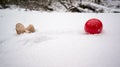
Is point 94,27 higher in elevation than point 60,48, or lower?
higher

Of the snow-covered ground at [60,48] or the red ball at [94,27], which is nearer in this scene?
the snow-covered ground at [60,48]

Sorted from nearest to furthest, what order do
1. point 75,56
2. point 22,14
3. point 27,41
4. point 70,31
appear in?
point 75,56 → point 27,41 → point 70,31 → point 22,14

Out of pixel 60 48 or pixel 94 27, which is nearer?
pixel 60 48

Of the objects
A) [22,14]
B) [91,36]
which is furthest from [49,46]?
[22,14]

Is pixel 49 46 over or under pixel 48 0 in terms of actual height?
under

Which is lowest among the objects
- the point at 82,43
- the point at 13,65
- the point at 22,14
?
the point at 13,65

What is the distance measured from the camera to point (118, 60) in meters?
1.47

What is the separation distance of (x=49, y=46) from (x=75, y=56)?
0.44 m

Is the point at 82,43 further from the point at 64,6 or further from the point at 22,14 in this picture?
the point at 64,6

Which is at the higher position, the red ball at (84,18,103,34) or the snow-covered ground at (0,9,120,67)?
the red ball at (84,18,103,34)

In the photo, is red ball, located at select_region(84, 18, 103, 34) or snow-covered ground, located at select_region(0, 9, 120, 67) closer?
snow-covered ground, located at select_region(0, 9, 120, 67)

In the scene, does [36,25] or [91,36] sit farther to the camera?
[36,25]

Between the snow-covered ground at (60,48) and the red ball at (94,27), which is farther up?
the red ball at (94,27)

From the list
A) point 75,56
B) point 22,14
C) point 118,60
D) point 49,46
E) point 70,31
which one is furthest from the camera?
point 22,14
